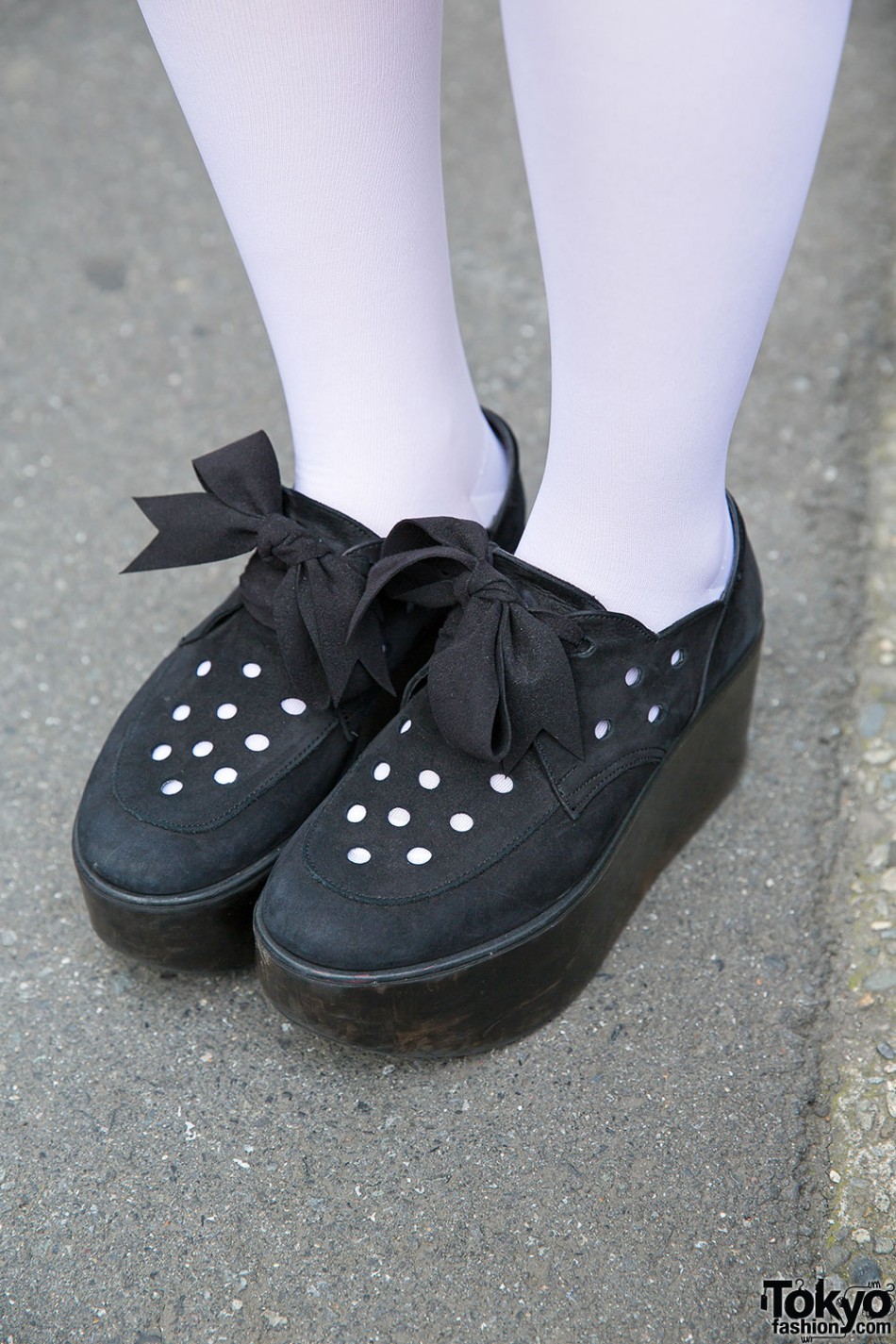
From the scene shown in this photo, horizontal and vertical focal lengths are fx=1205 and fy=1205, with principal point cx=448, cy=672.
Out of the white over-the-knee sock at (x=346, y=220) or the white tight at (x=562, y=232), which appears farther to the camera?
the white over-the-knee sock at (x=346, y=220)

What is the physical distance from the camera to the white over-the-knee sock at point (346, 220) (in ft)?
2.42

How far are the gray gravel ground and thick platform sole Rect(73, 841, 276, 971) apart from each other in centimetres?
5

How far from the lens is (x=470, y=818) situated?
30.3 inches

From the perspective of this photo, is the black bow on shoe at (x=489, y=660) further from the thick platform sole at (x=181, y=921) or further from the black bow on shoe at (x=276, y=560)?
the thick platform sole at (x=181, y=921)

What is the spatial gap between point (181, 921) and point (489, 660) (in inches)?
10.5

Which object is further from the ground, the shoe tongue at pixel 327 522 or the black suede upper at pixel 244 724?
the shoe tongue at pixel 327 522

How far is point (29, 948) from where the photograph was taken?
891mm

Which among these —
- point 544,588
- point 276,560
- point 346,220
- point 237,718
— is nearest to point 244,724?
point 237,718

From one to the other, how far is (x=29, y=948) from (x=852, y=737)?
2.22 ft

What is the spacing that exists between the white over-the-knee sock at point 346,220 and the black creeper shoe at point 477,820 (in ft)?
0.36

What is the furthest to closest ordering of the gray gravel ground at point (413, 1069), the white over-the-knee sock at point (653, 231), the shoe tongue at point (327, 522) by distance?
the shoe tongue at point (327, 522) < the gray gravel ground at point (413, 1069) < the white over-the-knee sock at point (653, 231)

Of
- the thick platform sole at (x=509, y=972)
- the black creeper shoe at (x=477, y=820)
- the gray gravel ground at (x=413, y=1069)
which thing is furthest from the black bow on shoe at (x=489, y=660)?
the gray gravel ground at (x=413, y=1069)

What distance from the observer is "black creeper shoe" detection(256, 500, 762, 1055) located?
742mm

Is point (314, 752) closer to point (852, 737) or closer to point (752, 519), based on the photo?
point (852, 737)
